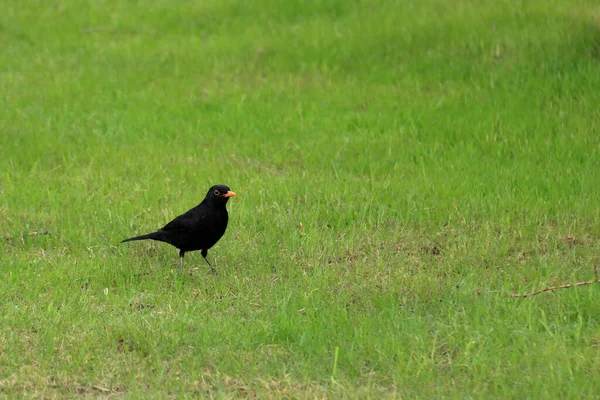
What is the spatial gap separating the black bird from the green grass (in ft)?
0.77

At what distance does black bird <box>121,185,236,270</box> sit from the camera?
24.9 ft

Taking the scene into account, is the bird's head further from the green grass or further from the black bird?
the green grass

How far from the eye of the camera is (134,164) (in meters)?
10.2

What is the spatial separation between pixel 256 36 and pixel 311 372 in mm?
9261

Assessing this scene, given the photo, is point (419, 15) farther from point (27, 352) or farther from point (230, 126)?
point (27, 352)

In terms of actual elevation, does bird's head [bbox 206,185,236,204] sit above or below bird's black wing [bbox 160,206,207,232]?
above

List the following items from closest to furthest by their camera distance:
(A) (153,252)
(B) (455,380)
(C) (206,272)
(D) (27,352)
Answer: (B) (455,380) < (D) (27,352) < (C) (206,272) < (A) (153,252)

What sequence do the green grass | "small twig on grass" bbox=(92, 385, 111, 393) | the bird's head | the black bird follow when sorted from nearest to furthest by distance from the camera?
1. "small twig on grass" bbox=(92, 385, 111, 393)
2. the green grass
3. the black bird
4. the bird's head

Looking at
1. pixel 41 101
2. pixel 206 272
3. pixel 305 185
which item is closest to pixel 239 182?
pixel 305 185

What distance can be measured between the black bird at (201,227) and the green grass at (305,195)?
0.77ft

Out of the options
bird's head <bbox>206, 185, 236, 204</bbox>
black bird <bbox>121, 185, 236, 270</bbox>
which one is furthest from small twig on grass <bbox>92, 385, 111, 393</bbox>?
bird's head <bbox>206, 185, 236, 204</bbox>

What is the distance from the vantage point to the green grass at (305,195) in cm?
587

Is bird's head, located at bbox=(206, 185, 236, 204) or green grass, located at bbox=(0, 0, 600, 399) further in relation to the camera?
bird's head, located at bbox=(206, 185, 236, 204)

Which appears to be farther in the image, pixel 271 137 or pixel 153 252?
pixel 271 137
